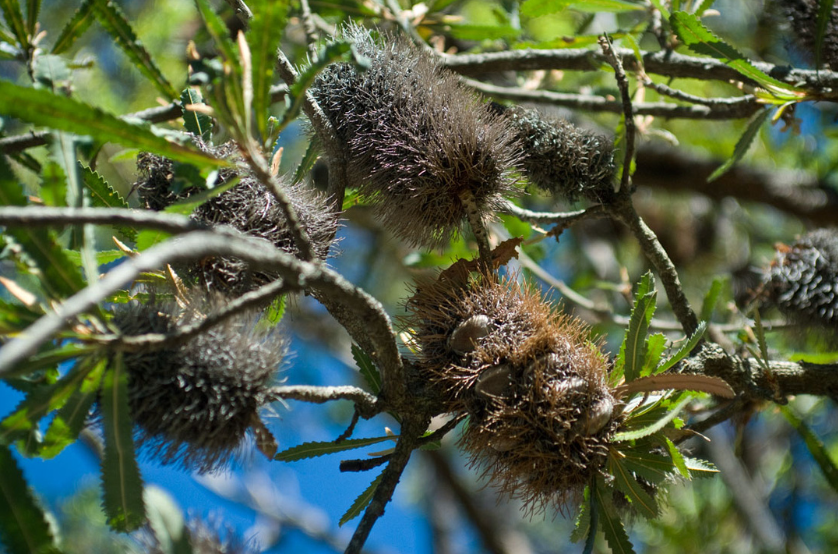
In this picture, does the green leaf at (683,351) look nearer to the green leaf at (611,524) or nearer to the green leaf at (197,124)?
the green leaf at (611,524)

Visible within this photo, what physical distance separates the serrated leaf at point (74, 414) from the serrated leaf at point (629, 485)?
100 cm

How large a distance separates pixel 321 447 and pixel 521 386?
54 centimetres

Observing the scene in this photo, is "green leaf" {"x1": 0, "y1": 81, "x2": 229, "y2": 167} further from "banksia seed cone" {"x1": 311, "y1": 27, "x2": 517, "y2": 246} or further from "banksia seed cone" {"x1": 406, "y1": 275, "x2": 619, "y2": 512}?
"banksia seed cone" {"x1": 406, "y1": 275, "x2": 619, "y2": 512}

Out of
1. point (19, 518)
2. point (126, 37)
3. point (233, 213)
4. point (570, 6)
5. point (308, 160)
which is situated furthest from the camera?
point (570, 6)

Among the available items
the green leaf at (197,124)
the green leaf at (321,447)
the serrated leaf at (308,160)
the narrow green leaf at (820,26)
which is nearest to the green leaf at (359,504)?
the green leaf at (321,447)

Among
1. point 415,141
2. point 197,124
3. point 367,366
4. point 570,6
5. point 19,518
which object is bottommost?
point 19,518

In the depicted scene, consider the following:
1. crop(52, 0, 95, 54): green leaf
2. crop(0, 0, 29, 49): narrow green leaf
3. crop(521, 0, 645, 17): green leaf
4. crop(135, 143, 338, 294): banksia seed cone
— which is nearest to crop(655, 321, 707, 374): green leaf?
crop(135, 143, 338, 294): banksia seed cone

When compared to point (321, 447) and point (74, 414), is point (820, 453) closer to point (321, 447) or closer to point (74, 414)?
point (321, 447)

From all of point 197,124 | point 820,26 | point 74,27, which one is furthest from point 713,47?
point 74,27

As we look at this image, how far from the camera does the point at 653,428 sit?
4.30 ft

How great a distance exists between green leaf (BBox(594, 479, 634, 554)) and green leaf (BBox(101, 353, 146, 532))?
0.90 metres

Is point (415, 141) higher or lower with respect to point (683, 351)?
higher

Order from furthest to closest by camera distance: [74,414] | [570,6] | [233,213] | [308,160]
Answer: [570,6], [308,160], [233,213], [74,414]

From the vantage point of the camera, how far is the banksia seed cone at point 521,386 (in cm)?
132
